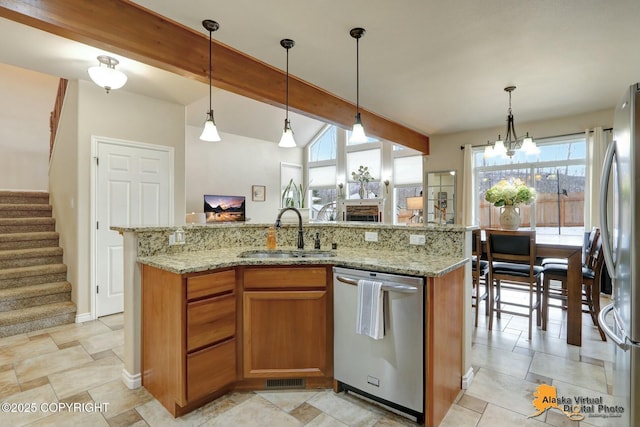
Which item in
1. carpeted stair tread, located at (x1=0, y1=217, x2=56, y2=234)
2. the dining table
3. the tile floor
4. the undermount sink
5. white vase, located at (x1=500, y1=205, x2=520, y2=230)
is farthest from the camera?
carpeted stair tread, located at (x1=0, y1=217, x2=56, y2=234)

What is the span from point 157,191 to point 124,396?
2.60 m

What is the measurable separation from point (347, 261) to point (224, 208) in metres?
6.04

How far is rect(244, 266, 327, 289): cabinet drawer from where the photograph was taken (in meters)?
2.11

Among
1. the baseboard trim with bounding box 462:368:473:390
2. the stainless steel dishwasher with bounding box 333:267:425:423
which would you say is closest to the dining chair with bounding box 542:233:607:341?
the baseboard trim with bounding box 462:368:473:390

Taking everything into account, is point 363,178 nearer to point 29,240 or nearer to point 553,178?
point 553,178

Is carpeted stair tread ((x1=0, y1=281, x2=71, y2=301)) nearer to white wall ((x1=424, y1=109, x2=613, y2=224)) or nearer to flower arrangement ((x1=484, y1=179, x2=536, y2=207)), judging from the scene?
flower arrangement ((x1=484, y1=179, x2=536, y2=207))

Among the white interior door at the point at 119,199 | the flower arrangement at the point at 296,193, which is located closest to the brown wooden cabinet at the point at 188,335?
the white interior door at the point at 119,199

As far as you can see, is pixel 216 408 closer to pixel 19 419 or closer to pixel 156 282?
pixel 156 282

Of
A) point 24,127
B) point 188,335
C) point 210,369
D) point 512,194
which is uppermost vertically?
point 24,127

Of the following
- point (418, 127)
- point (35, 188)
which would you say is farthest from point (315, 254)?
point (35, 188)

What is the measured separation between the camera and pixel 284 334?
2141 mm

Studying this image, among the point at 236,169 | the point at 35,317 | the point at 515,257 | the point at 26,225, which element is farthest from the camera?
the point at 236,169

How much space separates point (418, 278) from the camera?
5.80 feet

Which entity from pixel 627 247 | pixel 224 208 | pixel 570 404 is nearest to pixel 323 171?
pixel 224 208
